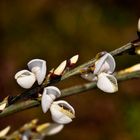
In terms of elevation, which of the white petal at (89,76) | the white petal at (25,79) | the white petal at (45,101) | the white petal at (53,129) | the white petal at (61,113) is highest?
the white petal at (25,79)

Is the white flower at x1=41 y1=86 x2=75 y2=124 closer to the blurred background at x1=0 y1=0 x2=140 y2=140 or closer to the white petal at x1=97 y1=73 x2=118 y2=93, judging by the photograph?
the white petal at x1=97 y1=73 x2=118 y2=93

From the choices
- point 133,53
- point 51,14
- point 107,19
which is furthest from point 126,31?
point 133,53

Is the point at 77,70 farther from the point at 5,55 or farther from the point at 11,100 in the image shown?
the point at 5,55

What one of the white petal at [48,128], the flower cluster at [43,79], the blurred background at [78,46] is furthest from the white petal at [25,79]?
the blurred background at [78,46]

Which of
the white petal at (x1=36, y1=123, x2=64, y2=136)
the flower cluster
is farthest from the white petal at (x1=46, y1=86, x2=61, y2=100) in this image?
the white petal at (x1=36, y1=123, x2=64, y2=136)

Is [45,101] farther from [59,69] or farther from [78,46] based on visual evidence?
[78,46]

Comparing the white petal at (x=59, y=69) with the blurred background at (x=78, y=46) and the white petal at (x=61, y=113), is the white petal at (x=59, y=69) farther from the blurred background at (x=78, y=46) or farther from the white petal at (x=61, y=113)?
the blurred background at (x=78, y=46)

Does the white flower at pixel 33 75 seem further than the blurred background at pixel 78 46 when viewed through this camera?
No

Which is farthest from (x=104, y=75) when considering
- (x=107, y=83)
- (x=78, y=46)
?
(x=78, y=46)
